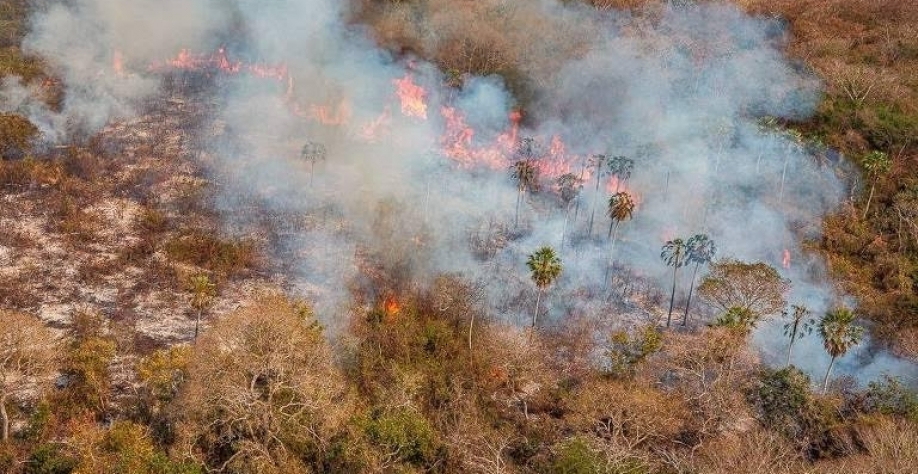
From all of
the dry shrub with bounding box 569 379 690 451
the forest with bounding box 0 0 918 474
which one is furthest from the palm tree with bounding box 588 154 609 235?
the dry shrub with bounding box 569 379 690 451

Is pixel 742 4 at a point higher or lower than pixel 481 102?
higher

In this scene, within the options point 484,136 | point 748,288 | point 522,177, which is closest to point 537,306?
point 748,288

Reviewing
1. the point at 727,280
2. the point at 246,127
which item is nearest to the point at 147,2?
the point at 246,127

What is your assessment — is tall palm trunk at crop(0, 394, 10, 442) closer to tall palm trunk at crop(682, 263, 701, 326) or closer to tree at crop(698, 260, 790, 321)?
tree at crop(698, 260, 790, 321)

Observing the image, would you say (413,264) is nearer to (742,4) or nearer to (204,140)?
(204,140)

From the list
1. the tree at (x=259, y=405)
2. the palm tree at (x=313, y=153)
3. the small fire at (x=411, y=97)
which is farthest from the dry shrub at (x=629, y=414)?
the small fire at (x=411, y=97)

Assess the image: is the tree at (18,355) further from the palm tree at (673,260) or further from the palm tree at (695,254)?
the palm tree at (695,254)
